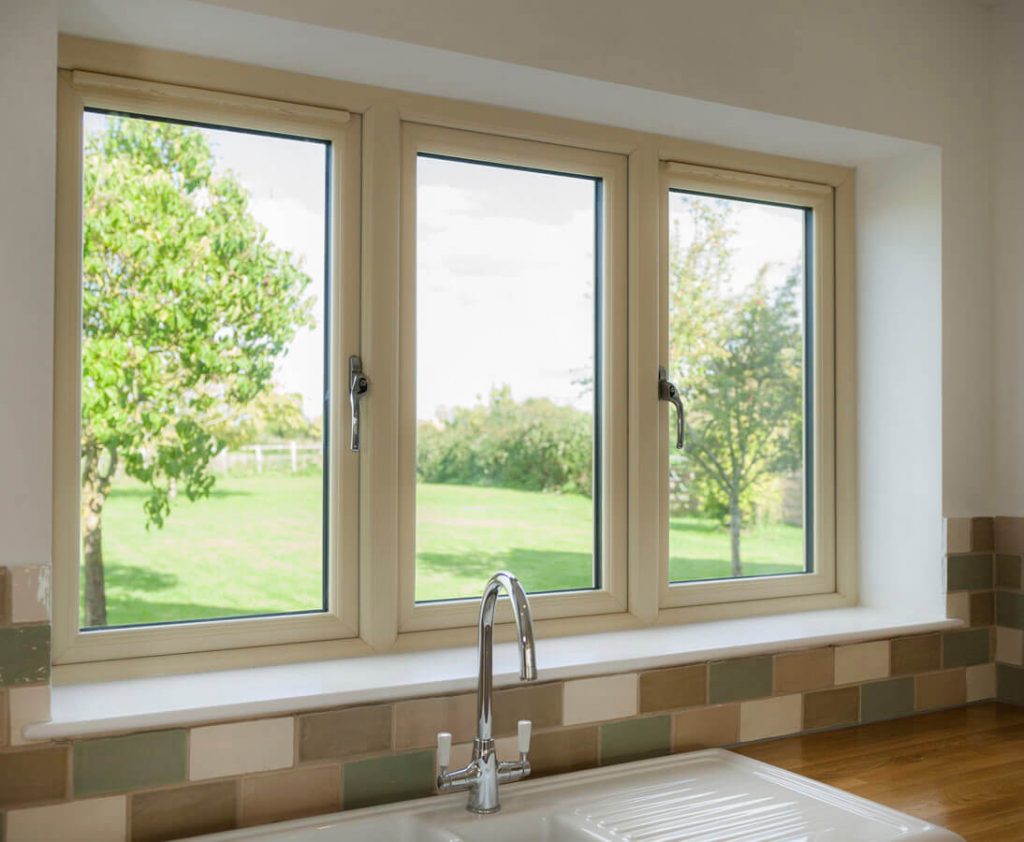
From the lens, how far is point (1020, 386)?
2316mm

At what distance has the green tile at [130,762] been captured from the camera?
144 centimetres

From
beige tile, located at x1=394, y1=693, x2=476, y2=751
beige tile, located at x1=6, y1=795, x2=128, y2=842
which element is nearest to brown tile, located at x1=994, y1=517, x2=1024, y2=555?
beige tile, located at x1=394, y1=693, x2=476, y2=751

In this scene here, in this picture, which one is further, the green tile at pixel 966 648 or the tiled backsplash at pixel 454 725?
the green tile at pixel 966 648

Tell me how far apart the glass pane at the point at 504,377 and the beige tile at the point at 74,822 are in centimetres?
70

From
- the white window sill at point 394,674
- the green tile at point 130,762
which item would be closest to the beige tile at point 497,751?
the white window sill at point 394,674

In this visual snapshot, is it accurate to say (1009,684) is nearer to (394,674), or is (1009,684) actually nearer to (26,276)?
(394,674)

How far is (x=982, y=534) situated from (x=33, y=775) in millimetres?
2050

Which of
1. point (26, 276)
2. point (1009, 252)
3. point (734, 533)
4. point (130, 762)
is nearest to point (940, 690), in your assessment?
point (734, 533)

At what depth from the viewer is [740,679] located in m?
1.99

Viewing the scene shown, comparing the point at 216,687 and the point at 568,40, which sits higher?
the point at 568,40

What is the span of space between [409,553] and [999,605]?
145cm

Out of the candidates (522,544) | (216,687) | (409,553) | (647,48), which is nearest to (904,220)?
(647,48)

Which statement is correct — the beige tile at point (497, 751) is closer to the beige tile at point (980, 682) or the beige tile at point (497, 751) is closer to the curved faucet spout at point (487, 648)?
the curved faucet spout at point (487, 648)

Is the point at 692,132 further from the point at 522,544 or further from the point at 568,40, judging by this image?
the point at 522,544
